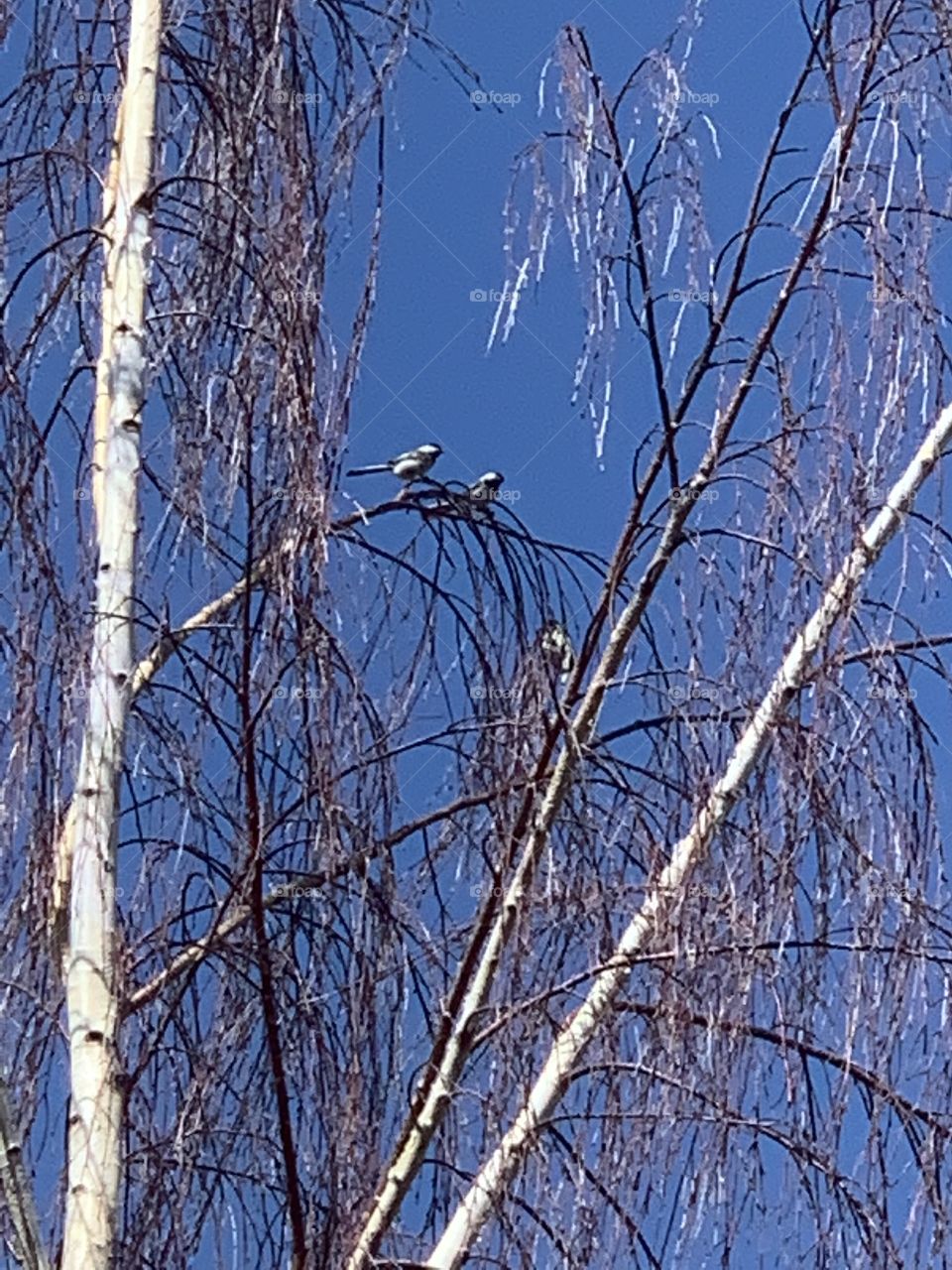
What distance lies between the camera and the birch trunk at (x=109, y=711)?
2105 millimetres

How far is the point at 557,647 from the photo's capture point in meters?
2.43

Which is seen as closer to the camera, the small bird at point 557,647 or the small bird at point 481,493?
the small bird at point 557,647

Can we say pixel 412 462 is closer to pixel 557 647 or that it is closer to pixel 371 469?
pixel 371 469

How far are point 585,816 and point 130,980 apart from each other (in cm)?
44

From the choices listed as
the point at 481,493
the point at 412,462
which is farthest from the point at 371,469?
the point at 481,493

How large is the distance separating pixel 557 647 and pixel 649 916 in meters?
0.38

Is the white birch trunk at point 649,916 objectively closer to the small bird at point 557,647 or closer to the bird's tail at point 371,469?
the small bird at point 557,647

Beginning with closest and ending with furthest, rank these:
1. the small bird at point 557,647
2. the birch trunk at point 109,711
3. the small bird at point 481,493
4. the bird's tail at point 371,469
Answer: the birch trunk at point 109,711 < the small bird at point 557,647 < the small bird at point 481,493 < the bird's tail at point 371,469

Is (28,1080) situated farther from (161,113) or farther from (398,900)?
(161,113)

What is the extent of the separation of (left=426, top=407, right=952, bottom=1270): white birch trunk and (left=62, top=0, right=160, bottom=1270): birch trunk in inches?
12.4

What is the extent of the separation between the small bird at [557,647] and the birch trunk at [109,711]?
0.41 m

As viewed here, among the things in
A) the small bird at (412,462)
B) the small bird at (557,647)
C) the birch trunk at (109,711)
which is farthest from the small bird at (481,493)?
the small bird at (412,462)

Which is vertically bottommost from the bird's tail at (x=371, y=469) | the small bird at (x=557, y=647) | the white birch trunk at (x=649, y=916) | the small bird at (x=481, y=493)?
the white birch trunk at (x=649, y=916)

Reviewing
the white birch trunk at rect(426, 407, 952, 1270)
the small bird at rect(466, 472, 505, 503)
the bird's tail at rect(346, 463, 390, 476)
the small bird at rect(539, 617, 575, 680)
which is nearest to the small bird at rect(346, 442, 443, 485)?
the bird's tail at rect(346, 463, 390, 476)
